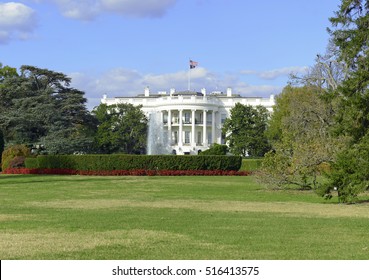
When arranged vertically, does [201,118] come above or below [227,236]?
above

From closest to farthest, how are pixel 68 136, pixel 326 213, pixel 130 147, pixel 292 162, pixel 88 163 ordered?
pixel 326 213 → pixel 292 162 → pixel 88 163 → pixel 68 136 → pixel 130 147

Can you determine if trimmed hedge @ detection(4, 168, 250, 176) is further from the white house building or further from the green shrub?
the white house building

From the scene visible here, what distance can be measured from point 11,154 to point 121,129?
85.6ft

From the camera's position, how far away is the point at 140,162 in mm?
45469

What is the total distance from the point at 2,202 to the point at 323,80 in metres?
27.6

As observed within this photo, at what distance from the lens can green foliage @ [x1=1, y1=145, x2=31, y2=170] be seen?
5141cm

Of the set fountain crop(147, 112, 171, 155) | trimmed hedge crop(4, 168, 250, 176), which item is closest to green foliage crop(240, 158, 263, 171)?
trimmed hedge crop(4, 168, 250, 176)

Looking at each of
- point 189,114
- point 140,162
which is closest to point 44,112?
point 140,162

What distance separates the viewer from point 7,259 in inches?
325

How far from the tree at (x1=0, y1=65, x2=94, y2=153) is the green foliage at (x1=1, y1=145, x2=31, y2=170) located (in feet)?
18.7

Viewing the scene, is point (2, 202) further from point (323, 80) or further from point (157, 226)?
point (323, 80)

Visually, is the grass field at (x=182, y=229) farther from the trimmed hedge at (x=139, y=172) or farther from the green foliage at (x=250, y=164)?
the green foliage at (x=250, y=164)

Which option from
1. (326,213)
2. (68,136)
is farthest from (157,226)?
(68,136)

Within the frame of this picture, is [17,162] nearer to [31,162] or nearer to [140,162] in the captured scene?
[31,162]
